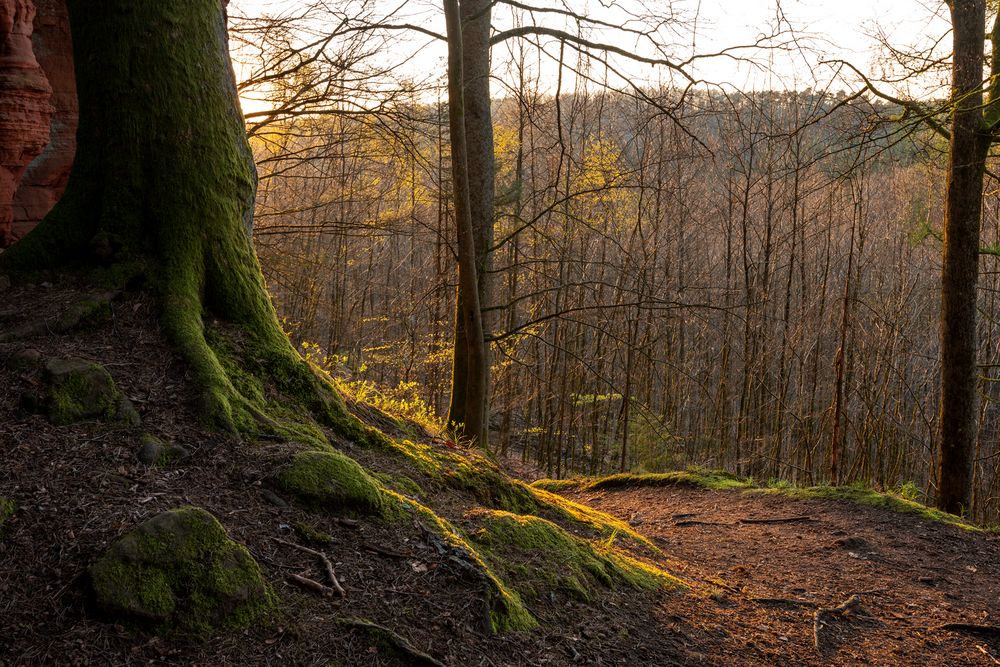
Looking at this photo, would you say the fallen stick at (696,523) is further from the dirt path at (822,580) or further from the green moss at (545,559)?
the green moss at (545,559)

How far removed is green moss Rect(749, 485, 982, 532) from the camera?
23.8 ft

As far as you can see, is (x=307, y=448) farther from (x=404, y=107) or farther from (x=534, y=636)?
(x=404, y=107)

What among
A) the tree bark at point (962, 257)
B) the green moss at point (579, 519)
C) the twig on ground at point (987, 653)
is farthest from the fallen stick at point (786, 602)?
the tree bark at point (962, 257)

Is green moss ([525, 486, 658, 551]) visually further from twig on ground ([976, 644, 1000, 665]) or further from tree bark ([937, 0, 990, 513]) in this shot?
tree bark ([937, 0, 990, 513])

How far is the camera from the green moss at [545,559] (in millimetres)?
3537

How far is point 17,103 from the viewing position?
5871 mm

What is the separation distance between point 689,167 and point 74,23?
56.0ft

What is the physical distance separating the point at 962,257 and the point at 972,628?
4.95 meters

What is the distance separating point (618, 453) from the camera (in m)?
16.9

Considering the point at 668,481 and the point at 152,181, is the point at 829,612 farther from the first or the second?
the point at 668,481

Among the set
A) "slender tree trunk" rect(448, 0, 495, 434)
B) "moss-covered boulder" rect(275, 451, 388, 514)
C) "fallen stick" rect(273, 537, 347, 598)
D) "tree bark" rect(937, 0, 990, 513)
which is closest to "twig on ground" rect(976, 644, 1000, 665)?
"moss-covered boulder" rect(275, 451, 388, 514)

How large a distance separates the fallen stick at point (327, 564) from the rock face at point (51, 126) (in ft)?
16.4

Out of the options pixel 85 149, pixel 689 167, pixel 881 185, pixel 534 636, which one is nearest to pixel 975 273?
pixel 534 636

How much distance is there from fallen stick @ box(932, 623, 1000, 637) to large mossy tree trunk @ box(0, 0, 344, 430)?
420cm
